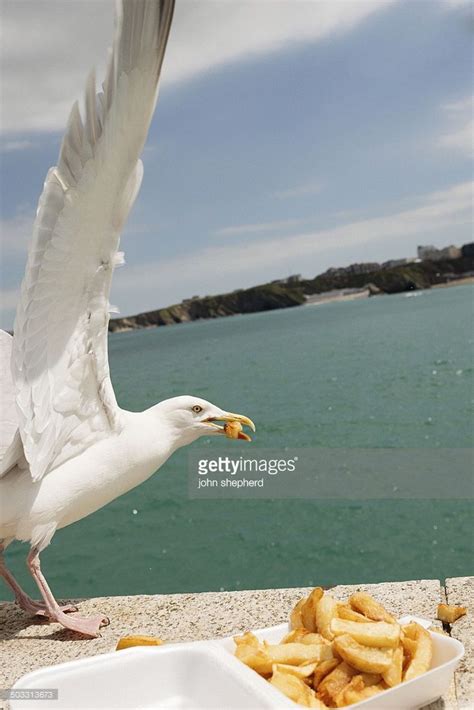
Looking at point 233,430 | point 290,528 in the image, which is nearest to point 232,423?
point 233,430

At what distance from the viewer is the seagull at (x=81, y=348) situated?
334cm

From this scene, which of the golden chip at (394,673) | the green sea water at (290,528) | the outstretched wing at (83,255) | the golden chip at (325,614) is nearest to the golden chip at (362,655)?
the golden chip at (394,673)

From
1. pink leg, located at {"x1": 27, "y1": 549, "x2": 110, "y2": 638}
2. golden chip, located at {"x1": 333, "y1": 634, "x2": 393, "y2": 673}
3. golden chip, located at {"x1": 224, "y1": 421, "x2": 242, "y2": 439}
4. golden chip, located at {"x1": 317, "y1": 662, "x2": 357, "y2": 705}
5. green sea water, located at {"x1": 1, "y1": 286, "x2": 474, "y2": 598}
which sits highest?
golden chip, located at {"x1": 224, "y1": 421, "x2": 242, "y2": 439}

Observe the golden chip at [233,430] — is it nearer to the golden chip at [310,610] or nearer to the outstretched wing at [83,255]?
the outstretched wing at [83,255]

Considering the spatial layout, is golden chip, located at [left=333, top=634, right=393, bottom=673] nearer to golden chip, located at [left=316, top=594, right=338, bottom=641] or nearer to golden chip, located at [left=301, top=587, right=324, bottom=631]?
golden chip, located at [left=316, top=594, right=338, bottom=641]

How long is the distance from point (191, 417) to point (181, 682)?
197 cm

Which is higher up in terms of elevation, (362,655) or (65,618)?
(362,655)

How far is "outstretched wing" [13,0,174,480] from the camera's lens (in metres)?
3.27

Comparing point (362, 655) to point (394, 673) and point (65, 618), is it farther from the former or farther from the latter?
point (65, 618)

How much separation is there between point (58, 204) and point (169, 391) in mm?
38546

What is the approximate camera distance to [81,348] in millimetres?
3902

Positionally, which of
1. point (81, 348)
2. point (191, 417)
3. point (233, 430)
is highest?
point (81, 348)

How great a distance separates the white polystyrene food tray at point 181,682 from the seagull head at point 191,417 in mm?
1835

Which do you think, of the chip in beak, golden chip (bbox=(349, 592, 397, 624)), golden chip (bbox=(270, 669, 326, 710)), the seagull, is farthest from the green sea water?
golden chip (bbox=(270, 669, 326, 710))
